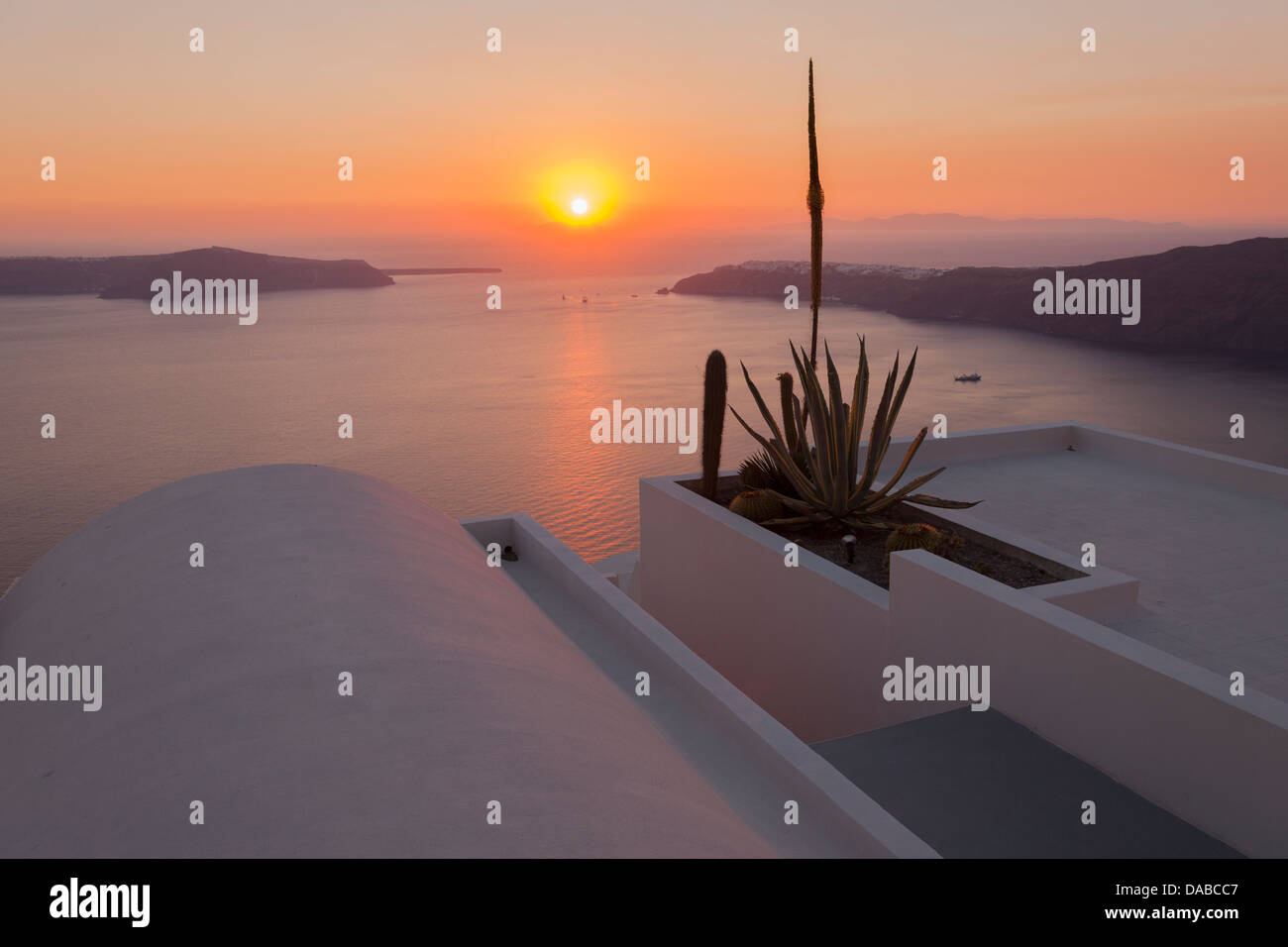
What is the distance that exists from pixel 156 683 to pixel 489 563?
2856mm

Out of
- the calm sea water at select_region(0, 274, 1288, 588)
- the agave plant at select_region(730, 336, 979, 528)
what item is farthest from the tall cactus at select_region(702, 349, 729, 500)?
the calm sea water at select_region(0, 274, 1288, 588)

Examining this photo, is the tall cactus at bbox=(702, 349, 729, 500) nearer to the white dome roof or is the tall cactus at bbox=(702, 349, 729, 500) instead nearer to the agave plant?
the agave plant

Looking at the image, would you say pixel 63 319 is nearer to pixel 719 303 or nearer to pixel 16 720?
pixel 719 303

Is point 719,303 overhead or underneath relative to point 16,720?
overhead

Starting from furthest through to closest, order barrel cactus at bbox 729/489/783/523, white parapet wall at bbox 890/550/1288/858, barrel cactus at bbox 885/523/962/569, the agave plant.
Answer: barrel cactus at bbox 729/489/783/523 → the agave plant → barrel cactus at bbox 885/523/962/569 → white parapet wall at bbox 890/550/1288/858

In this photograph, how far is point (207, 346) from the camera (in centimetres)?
8000

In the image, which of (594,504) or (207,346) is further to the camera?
(207,346)

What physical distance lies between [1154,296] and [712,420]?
69.1m

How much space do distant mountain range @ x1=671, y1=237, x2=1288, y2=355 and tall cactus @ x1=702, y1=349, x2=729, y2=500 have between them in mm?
64063

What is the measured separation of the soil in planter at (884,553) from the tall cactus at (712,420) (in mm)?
247

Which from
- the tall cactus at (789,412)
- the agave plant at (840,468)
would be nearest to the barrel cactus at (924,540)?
the agave plant at (840,468)

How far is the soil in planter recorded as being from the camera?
18.5ft

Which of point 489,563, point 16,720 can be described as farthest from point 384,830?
point 489,563
